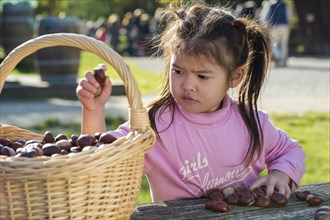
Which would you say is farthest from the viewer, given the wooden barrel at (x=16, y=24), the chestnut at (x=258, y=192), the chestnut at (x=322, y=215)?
the wooden barrel at (x=16, y=24)

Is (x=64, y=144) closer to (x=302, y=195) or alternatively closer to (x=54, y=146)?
(x=54, y=146)

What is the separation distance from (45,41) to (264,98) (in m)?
7.77

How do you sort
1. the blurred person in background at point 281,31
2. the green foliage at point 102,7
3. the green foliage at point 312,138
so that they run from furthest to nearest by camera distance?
the green foliage at point 102,7, the blurred person in background at point 281,31, the green foliage at point 312,138

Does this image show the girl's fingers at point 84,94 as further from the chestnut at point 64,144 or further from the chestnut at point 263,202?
the chestnut at point 263,202

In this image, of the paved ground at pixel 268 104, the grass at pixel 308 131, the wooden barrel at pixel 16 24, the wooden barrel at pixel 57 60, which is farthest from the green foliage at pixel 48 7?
the grass at pixel 308 131

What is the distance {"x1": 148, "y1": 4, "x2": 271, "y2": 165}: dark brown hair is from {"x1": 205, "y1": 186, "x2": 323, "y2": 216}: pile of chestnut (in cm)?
25

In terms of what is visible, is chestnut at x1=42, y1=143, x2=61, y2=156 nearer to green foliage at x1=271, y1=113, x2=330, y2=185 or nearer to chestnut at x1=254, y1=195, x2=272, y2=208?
chestnut at x1=254, y1=195, x2=272, y2=208

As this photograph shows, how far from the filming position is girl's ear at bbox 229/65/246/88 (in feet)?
8.29

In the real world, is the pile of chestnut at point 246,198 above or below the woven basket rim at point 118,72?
below

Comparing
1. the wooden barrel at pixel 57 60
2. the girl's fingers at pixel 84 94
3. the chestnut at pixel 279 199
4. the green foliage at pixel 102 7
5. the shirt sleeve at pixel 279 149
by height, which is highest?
the girl's fingers at pixel 84 94

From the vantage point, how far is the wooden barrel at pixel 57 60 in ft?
35.5

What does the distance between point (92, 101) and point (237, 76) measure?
602 mm

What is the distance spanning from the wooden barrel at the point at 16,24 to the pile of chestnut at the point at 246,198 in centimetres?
1316

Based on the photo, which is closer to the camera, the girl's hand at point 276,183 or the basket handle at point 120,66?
the basket handle at point 120,66
